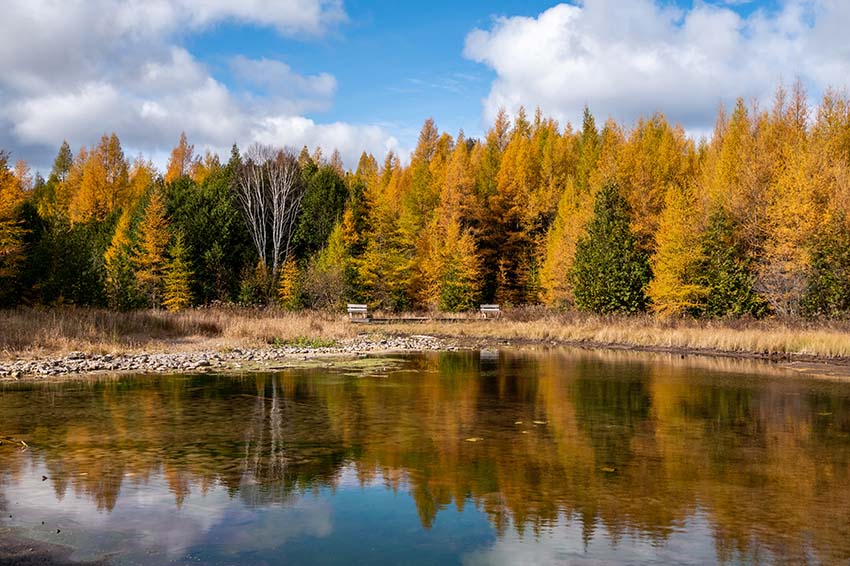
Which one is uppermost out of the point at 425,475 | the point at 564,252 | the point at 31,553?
the point at 564,252

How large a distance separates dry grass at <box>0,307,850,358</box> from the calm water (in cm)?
836

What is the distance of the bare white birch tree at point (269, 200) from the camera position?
2621 inches

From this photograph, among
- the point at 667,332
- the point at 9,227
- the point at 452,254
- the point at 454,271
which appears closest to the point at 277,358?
the point at 667,332

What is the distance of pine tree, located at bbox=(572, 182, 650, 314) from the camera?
44.4m

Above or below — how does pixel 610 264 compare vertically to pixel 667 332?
above

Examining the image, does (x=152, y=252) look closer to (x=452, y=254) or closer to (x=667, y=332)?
(x=452, y=254)

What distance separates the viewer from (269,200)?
6938 cm

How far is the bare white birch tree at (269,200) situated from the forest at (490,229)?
0.26 m

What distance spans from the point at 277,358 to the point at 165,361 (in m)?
4.30

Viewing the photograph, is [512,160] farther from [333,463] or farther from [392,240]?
[333,463]

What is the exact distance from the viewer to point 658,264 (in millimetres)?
41438

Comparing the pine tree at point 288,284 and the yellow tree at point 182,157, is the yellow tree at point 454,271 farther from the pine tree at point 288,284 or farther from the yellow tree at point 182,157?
the yellow tree at point 182,157

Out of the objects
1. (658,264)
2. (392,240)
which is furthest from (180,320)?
(392,240)

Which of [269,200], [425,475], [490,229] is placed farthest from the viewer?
[269,200]
